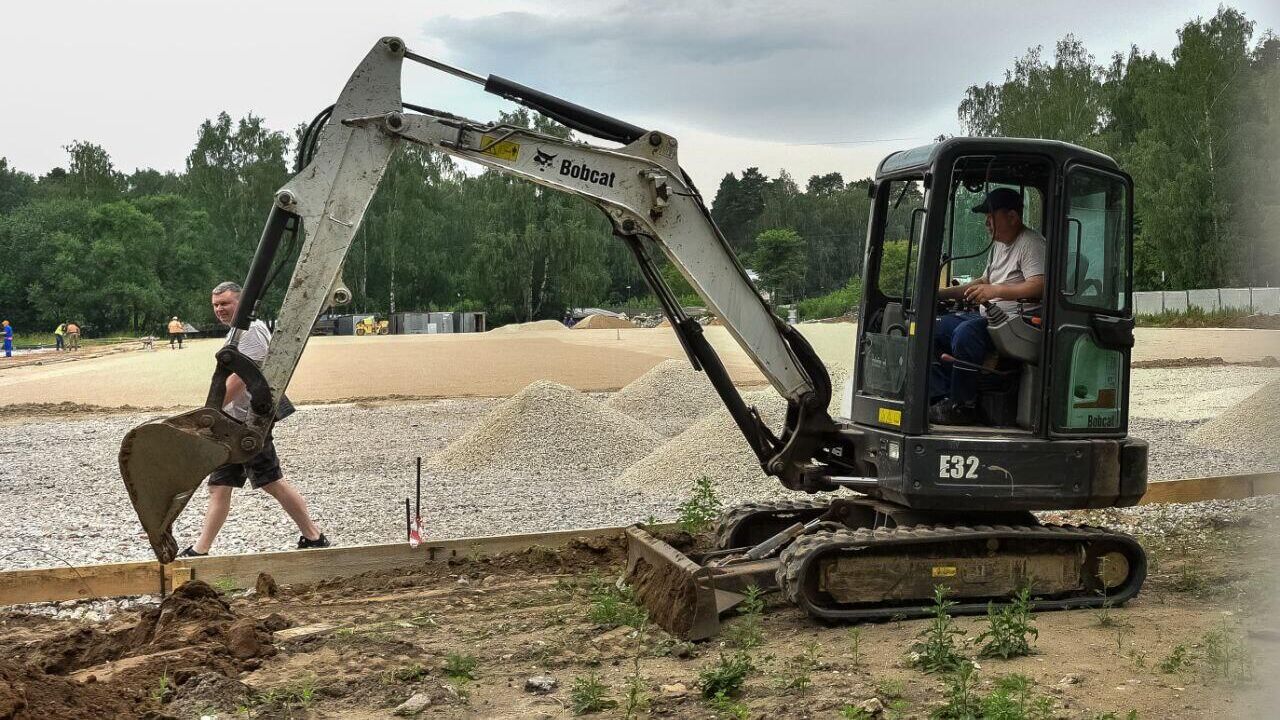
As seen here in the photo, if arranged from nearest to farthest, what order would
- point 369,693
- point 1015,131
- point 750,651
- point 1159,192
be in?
point 369,693
point 750,651
point 1159,192
point 1015,131

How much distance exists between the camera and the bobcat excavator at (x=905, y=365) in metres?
5.73

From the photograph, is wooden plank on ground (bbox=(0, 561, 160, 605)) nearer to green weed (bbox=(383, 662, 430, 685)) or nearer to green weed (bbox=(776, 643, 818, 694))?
green weed (bbox=(383, 662, 430, 685))

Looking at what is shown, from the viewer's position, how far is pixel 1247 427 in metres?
14.0

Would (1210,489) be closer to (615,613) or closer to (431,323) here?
(615,613)

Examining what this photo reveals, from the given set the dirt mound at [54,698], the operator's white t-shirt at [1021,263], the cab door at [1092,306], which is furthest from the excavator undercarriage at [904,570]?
the dirt mound at [54,698]

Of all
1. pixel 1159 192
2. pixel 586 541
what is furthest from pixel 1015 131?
pixel 586 541

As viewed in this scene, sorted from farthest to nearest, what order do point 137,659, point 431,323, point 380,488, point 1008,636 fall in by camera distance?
point 431,323, point 380,488, point 137,659, point 1008,636

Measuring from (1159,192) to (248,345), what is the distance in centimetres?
4151

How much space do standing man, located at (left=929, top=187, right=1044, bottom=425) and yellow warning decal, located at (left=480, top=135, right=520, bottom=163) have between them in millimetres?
2315

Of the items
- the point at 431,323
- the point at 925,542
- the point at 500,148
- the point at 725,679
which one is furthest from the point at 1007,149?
the point at 431,323

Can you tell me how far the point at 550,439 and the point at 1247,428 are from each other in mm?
8362

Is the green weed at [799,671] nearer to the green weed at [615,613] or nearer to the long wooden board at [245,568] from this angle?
the green weed at [615,613]

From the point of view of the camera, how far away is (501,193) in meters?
63.7

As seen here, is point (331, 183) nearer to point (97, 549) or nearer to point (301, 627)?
point (301, 627)
